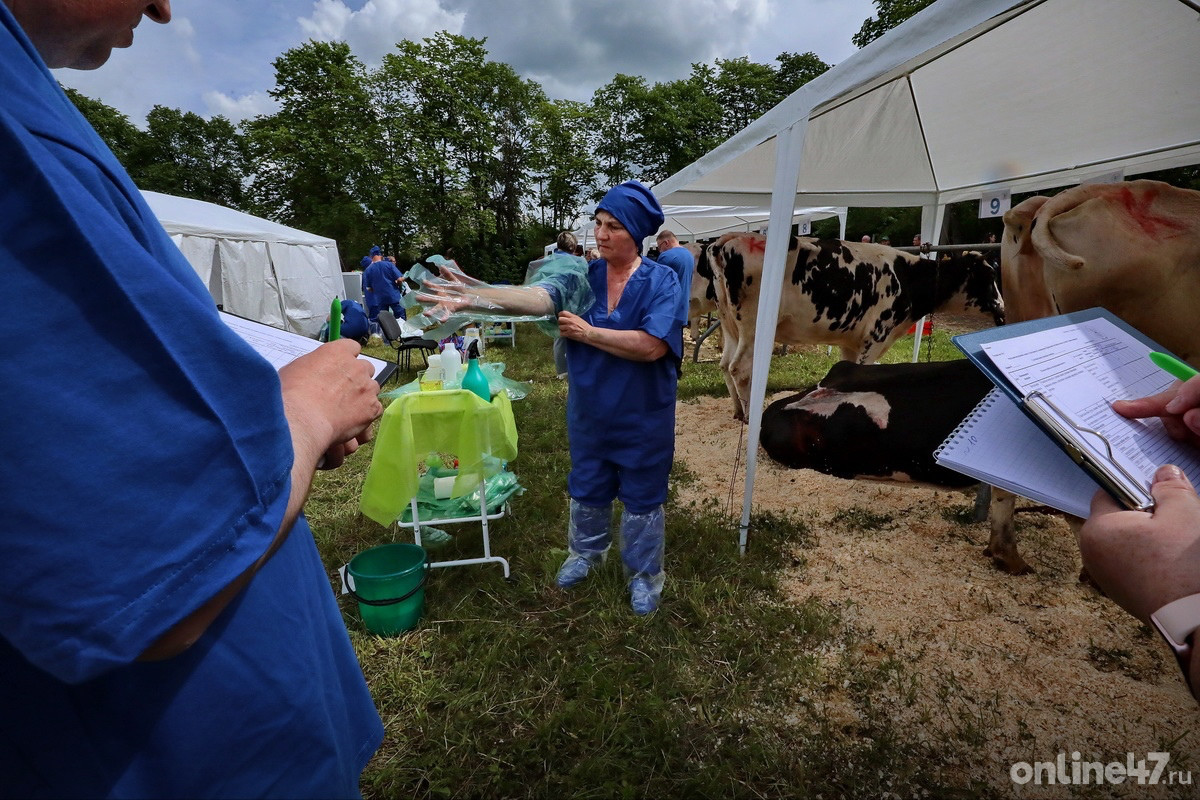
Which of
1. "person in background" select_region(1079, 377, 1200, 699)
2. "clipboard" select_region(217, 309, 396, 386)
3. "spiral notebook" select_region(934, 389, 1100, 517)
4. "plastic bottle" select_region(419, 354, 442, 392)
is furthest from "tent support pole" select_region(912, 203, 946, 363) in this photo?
"clipboard" select_region(217, 309, 396, 386)

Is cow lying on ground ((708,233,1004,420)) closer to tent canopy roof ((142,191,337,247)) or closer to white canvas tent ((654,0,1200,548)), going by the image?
white canvas tent ((654,0,1200,548))

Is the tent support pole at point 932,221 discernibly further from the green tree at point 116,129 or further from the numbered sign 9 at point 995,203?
the green tree at point 116,129

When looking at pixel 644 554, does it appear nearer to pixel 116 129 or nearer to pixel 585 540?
pixel 585 540

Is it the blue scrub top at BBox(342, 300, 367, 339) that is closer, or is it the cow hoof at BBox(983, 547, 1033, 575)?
the cow hoof at BBox(983, 547, 1033, 575)

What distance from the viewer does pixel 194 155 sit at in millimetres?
31344

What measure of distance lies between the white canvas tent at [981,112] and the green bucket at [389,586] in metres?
1.87

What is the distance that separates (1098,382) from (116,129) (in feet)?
141

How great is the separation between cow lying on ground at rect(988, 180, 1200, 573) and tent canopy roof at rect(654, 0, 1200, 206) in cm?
80

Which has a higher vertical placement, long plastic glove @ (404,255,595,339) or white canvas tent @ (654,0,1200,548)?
white canvas tent @ (654,0,1200,548)

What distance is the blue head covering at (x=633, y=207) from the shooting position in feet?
7.59

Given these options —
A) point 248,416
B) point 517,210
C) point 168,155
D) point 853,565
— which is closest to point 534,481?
point 853,565

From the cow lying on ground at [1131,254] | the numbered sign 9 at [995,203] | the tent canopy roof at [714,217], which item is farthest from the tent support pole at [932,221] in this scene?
the cow lying on ground at [1131,254]

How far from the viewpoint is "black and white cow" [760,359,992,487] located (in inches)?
A: 96.7

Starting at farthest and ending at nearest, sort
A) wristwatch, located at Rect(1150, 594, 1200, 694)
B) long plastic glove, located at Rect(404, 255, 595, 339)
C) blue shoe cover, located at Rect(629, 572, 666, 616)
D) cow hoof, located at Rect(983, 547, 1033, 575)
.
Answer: cow hoof, located at Rect(983, 547, 1033, 575) → blue shoe cover, located at Rect(629, 572, 666, 616) → long plastic glove, located at Rect(404, 255, 595, 339) → wristwatch, located at Rect(1150, 594, 1200, 694)
